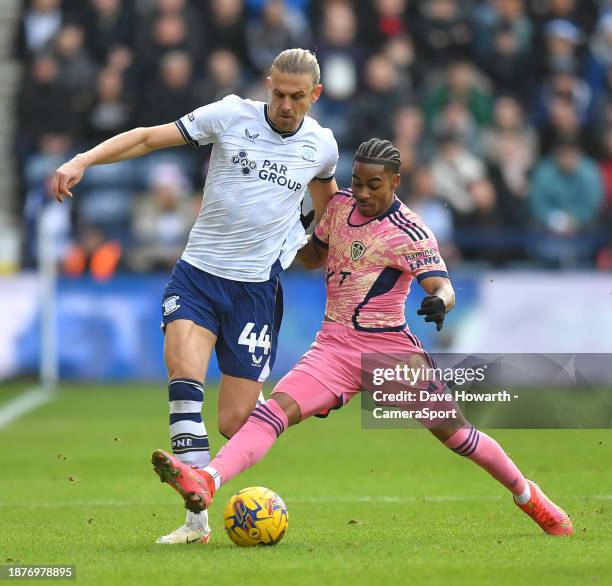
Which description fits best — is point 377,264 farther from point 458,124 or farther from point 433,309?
point 458,124

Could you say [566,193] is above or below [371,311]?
above

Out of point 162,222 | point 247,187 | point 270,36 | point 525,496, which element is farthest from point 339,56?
point 525,496

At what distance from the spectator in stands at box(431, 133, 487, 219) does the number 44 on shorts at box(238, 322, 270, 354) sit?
10095 millimetres

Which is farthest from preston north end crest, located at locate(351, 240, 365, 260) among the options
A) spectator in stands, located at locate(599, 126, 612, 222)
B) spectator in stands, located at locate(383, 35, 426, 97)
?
spectator in stands, located at locate(383, 35, 426, 97)

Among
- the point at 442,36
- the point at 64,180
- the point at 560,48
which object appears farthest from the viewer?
the point at 442,36

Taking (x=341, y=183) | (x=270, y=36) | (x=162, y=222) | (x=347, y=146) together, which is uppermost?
(x=270, y=36)

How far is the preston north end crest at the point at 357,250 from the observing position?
771 centimetres

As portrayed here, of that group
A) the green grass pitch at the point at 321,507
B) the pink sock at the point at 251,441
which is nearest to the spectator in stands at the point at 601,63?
the green grass pitch at the point at 321,507

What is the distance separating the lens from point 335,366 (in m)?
7.68

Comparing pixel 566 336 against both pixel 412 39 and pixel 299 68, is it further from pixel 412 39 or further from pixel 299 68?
pixel 299 68

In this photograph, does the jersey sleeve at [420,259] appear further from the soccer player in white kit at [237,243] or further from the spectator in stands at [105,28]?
the spectator in stands at [105,28]

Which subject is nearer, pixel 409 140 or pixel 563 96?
pixel 409 140

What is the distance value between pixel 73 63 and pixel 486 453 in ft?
44.2

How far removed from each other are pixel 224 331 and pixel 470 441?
1494 mm
